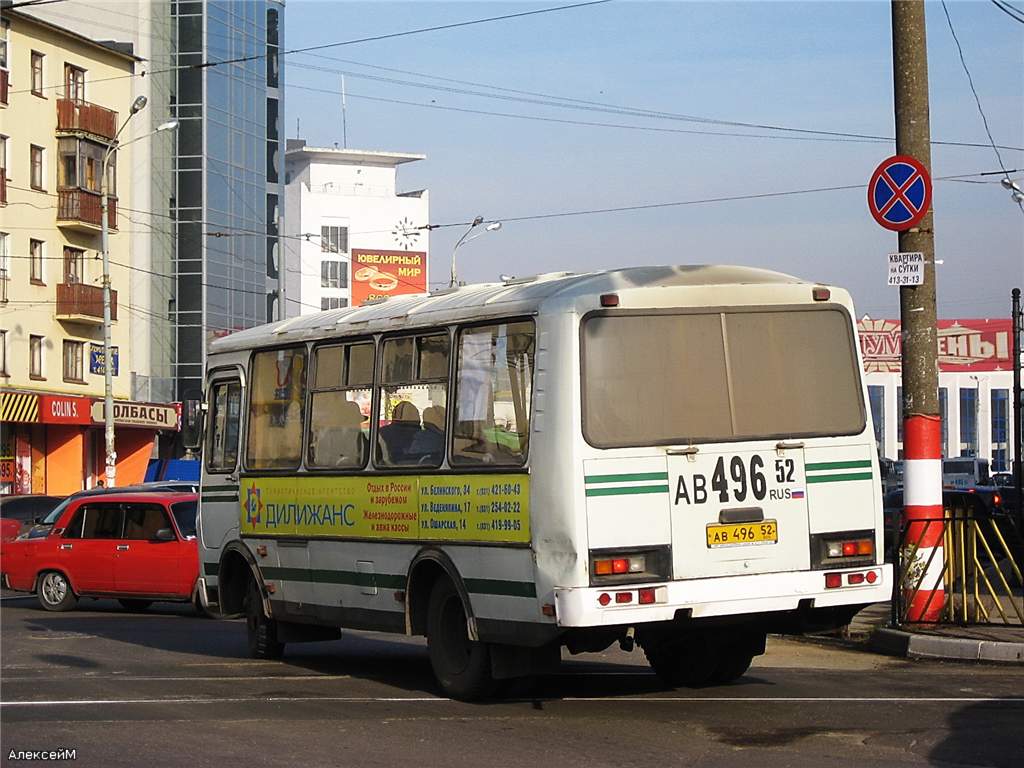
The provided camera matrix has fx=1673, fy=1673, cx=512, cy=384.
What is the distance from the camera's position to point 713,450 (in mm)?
10656

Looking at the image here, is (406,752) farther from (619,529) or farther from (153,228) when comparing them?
(153,228)

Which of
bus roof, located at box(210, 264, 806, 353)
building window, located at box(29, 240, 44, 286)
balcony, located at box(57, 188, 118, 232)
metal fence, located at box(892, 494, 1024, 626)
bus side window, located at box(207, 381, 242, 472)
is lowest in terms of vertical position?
metal fence, located at box(892, 494, 1024, 626)

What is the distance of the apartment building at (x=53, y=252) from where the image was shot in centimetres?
5541

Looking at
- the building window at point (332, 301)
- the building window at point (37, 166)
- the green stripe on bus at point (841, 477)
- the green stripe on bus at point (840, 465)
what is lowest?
the green stripe on bus at point (841, 477)

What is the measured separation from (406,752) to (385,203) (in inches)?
5154

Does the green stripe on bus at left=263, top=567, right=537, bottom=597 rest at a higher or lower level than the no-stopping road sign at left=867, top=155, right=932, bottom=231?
lower

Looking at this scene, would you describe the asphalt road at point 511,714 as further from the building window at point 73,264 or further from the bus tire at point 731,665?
the building window at point 73,264

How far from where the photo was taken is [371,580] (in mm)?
12531

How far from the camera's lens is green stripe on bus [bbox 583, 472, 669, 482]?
33.8ft

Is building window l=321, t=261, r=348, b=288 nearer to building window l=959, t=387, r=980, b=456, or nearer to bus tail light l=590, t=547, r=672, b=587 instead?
building window l=959, t=387, r=980, b=456

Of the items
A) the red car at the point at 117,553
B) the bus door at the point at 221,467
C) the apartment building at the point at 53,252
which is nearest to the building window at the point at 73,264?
the apartment building at the point at 53,252

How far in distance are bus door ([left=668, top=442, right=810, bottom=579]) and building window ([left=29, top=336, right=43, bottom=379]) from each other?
48.7 m

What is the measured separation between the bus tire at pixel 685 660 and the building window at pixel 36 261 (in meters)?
47.8

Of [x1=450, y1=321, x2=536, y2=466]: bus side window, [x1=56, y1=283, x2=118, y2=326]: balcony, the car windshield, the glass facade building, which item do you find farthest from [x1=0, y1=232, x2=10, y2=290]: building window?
[x1=450, y1=321, x2=536, y2=466]: bus side window
